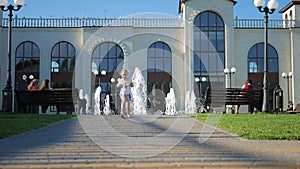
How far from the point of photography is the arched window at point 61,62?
39.5 m

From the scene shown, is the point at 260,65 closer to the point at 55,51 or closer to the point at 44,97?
the point at 55,51

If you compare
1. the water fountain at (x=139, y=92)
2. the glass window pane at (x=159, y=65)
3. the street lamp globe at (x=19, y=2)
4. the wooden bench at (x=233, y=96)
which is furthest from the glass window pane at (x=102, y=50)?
the wooden bench at (x=233, y=96)

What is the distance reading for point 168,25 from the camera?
40281 millimetres

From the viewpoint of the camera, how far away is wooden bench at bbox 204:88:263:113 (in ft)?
59.1

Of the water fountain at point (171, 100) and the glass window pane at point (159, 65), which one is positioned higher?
the glass window pane at point (159, 65)

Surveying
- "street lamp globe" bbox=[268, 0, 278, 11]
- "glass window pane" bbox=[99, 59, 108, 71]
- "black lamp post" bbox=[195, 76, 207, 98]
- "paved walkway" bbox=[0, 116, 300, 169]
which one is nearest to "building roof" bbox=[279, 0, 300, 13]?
"black lamp post" bbox=[195, 76, 207, 98]

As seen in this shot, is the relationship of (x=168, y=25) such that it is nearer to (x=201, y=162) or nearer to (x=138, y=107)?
(x=138, y=107)

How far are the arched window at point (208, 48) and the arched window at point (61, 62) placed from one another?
11.5 metres

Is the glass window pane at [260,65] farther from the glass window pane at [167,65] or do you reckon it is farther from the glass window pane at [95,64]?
the glass window pane at [95,64]

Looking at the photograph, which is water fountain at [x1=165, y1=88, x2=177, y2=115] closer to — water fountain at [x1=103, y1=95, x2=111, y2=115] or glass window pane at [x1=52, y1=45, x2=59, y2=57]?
water fountain at [x1=103, y1=95, x2=111, y2=115]

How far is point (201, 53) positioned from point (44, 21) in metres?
14.8

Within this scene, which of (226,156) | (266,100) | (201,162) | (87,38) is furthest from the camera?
(87,38)

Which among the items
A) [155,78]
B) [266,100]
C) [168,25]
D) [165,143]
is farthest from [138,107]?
[165,143]

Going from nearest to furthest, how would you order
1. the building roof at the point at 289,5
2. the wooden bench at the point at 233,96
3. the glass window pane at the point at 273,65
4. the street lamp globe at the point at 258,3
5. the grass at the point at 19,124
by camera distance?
the grass at the point at 19,124, the wooden bench at the point at 233,96, the street lamp globe at the point at 258,3, the glass window pane at the point at 273,65, the building roof at the point at 289,5
